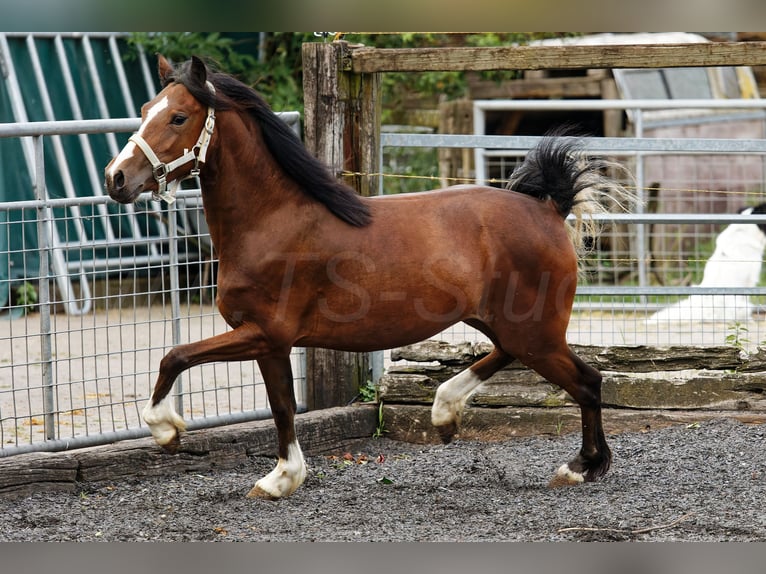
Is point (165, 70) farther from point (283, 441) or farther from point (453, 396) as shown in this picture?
point (453, 396)

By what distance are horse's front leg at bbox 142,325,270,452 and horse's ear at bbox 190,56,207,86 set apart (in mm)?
1098

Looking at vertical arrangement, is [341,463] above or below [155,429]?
below

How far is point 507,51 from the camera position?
5.61 meters

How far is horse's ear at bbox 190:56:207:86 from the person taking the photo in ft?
14.3

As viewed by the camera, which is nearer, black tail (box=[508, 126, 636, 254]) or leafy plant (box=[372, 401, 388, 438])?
black tail (box=[508, 126, 636, 254])

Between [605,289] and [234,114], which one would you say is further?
[605,289]

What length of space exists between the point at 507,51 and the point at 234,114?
5.70 ft

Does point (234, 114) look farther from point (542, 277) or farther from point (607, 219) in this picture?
point (607, 219)

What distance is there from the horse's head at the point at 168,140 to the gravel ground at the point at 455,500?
1471 mm

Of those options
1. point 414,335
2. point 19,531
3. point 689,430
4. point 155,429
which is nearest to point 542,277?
point 414,335

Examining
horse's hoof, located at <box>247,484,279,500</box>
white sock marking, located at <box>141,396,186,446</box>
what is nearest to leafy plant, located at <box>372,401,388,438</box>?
horse's hoof, located at <box>247,484,279,500</box>

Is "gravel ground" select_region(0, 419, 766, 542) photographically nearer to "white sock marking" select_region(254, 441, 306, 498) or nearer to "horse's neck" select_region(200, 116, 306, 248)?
"white sock marking" select_region(254, 441, 306, 498)

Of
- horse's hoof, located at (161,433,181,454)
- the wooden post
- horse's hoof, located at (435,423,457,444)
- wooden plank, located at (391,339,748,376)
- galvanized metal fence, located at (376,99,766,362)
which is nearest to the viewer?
horse's hoof, located at (161,433,181,454)

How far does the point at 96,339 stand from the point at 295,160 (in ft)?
13.3
